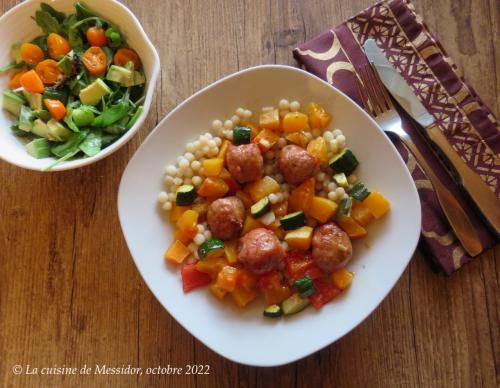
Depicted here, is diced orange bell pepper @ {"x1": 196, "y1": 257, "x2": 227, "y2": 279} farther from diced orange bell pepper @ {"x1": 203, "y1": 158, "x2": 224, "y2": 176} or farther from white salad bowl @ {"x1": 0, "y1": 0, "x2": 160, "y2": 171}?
white salad bowl @ {"x1": 0, "y1": 0, "x2": 160, "y2": 171}

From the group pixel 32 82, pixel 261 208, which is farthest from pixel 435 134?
pixel 32 82

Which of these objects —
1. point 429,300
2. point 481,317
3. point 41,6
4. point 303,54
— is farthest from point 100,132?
point 481,317

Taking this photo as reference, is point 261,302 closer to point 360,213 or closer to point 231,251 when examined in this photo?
point 231,251

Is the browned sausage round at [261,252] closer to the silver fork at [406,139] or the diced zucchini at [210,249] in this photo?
the diced zucchini at [210,249]

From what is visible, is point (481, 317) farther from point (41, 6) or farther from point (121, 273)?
point (41, 6)

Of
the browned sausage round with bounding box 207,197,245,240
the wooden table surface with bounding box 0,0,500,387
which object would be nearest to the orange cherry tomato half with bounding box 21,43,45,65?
the wooden table surface with bounding box 0,0,500,387

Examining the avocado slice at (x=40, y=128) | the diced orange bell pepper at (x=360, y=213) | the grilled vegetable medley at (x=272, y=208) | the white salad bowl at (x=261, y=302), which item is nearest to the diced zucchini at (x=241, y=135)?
the grilled vegetable medley at (x=272, y=208)
